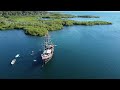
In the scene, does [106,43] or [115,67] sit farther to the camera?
[106,43]

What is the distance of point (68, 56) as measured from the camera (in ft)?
27.1

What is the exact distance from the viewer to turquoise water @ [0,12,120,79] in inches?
279

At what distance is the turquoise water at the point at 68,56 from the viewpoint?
708 cm

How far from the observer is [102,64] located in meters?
7.43
